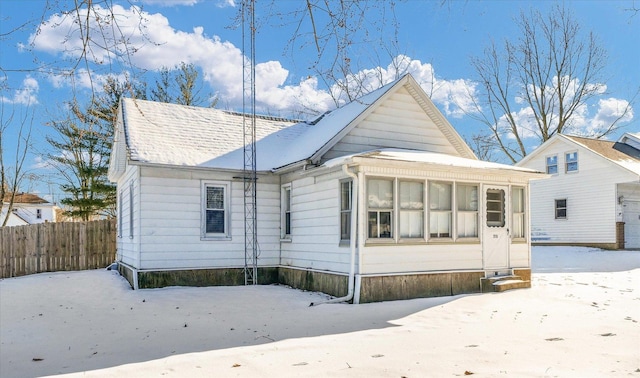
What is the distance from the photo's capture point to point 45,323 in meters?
9.42

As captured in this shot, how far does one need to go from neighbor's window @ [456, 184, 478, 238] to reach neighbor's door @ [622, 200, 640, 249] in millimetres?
15806

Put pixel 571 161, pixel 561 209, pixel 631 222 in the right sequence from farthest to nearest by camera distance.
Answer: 1. pixel 561 209
2. pixel 571 161
3. pixel 631 222

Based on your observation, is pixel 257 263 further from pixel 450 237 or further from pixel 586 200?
pixel 586 200

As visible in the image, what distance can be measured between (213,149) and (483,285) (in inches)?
309

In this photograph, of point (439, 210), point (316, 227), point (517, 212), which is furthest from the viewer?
point (517, 212)

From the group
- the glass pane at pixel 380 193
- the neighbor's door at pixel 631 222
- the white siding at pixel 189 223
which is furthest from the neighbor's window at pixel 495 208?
the neighbor's door at pixel 631 222

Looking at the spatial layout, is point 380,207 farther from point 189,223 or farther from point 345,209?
point 189,223

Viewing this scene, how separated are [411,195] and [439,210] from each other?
84cm

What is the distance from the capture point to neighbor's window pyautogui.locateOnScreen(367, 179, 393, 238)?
11031mm

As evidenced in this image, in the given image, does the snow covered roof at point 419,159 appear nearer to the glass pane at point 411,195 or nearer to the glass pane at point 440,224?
the glass pane at point 411,195

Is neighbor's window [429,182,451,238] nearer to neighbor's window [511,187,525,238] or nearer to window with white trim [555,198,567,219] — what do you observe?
neighbor's window [511,187,525,238]

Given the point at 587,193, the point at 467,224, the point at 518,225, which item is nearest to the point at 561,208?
Result: the point at 587,193

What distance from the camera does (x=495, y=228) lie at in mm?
12609

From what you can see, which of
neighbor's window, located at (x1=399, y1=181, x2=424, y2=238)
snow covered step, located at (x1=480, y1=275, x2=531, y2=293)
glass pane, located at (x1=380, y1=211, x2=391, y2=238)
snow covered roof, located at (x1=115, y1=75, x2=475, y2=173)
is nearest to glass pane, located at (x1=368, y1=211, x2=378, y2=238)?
glass pane, located at (x1=380, y1=211, x2=391, y2=238)
